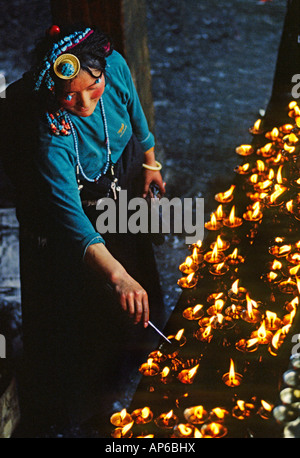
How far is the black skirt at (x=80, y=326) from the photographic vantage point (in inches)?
110

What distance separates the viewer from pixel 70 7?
122 inches

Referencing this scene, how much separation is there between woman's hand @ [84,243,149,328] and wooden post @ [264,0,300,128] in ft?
5.36

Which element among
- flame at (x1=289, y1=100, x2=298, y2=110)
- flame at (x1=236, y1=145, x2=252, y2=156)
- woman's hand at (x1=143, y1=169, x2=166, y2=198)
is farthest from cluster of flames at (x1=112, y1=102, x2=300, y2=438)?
woman's hand at (x1=143, y1=169, x2=166, y2=198)

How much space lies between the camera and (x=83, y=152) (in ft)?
7.79

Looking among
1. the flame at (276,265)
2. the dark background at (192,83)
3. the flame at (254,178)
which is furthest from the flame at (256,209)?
the dark background at (192,83)

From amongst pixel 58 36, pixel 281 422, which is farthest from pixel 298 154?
pixel 281 422

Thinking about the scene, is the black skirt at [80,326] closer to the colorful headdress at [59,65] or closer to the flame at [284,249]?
the colorful headdress at [59,65]

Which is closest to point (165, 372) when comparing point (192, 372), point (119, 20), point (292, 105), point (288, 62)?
point (192, 372)

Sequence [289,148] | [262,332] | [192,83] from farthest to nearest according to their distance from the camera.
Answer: [192,83]
[289,148]
[262,332]

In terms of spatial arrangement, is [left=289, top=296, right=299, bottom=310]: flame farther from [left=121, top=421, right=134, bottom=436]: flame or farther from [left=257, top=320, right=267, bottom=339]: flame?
[left=121, top=421, right=134, bottom=436]: flame

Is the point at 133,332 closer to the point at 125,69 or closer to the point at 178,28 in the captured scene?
the point at 125,69

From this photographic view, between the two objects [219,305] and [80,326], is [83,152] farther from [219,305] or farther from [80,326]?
[80,326]

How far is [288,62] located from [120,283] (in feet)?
7.22

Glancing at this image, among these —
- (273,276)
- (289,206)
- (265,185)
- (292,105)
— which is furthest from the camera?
(292,105)
